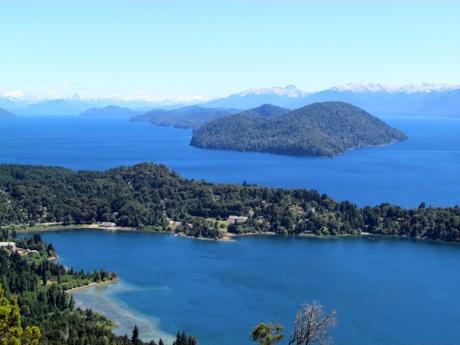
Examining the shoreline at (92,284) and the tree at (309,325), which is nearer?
the tree at (309,325)

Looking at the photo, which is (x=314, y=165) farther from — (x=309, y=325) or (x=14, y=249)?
(x=309, y=325)

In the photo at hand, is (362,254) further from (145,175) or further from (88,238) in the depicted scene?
(145,175)

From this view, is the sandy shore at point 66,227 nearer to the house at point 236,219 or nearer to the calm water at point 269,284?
the calm water at point 269,284

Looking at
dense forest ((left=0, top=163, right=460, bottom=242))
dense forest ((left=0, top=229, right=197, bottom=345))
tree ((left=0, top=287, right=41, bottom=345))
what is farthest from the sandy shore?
tree ((left=0, top=287, right=41, bottom=345))

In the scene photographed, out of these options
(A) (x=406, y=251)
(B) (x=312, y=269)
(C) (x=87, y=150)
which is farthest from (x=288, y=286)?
(C) (x=87, y=150)

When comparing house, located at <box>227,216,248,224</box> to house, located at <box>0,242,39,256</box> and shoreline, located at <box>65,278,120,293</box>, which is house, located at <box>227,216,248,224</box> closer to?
shoreline, located at <box>65,278,120,293</box>

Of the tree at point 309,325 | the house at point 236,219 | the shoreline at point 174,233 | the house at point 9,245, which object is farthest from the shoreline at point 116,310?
the tree at point 309,325

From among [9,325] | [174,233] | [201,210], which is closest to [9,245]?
[174,233]
